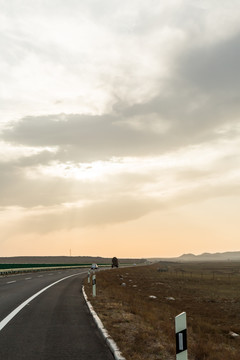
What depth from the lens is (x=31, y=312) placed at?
12773mm

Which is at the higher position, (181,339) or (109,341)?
(181,339)

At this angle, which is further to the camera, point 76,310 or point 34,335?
point 76,310

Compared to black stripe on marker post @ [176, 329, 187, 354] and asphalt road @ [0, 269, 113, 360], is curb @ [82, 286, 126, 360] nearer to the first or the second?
asphalt road @ [0, 269, 113, 360]

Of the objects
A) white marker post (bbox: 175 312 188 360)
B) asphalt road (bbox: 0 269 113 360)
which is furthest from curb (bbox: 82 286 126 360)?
white marker post (bbox: 175 312 188 360)

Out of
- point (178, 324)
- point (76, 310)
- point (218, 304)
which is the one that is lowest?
point (218, 304)

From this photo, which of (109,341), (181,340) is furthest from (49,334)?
(181,340)

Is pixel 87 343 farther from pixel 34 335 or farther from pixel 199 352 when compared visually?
pixel 199 352

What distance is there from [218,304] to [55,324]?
17224mm

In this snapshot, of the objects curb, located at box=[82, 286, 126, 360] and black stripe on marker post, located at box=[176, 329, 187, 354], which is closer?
black stripe on marker post, located at box=[176, 329, 187, 354]

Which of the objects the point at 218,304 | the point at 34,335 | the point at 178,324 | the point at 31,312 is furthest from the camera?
the point at 218,304

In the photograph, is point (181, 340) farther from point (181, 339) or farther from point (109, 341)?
point (109, 341)

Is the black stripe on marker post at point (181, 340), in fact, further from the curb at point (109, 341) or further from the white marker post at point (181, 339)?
the curb at point (109, 341)

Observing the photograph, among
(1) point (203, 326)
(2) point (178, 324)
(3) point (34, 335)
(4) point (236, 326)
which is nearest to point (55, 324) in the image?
(3) point (34, 335)

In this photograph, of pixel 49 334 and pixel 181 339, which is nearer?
pixel 181 339
